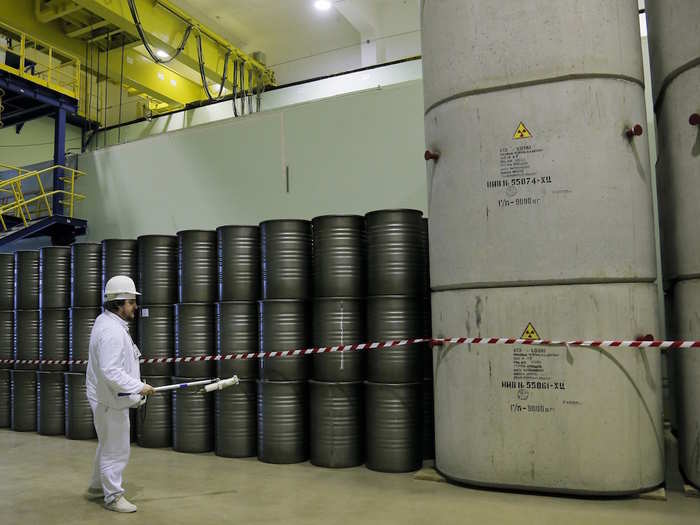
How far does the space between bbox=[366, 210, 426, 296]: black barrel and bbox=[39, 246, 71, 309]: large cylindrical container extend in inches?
139

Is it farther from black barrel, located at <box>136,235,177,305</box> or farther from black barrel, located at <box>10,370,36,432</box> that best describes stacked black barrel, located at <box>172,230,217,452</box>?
black barrel, located at <box>10,370,36,432</box>

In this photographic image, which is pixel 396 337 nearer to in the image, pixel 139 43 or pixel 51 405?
pixel 51 405

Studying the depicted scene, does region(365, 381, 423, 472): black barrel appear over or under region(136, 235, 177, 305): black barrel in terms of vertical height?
Result: under

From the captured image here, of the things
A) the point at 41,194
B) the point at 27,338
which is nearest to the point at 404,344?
the point at 27,338

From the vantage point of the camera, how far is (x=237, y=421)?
4.82m

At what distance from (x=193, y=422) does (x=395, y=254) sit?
2.35 metres

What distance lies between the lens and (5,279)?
6516mm

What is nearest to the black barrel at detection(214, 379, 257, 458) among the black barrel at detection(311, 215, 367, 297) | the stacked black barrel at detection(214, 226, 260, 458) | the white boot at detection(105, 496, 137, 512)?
the stacked black barrel at detection(214, 226, 260, 458)

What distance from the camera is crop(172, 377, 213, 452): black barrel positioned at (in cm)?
503

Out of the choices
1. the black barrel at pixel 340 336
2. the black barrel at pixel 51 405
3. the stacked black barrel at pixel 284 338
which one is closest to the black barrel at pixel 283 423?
the stacked black barrel at pixel 284 338

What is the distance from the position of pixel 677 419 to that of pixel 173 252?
4.41 meters

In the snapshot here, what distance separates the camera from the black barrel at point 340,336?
4.49 meters

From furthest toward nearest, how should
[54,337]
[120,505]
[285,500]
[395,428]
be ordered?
[54,337] < [395,428] < [285,500] < [120,505]

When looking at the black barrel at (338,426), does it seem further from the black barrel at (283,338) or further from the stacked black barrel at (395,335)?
the black barrel at (283,338)
